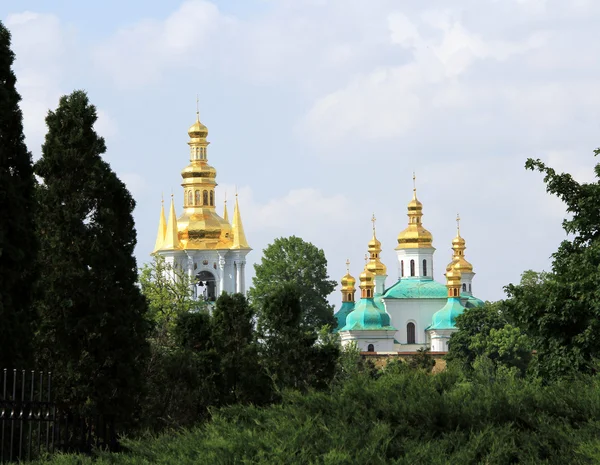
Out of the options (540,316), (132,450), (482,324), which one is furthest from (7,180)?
(482,324)

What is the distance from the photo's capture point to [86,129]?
20.5m

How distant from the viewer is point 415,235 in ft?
358

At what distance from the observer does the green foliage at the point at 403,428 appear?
961 cm

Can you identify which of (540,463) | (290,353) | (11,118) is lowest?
(540,463)

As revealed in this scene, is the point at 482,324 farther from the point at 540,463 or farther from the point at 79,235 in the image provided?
the point at 540,463

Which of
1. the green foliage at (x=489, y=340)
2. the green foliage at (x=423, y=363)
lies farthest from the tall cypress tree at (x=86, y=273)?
the green foliage at (x=489, y=340)

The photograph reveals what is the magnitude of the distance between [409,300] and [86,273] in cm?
8838

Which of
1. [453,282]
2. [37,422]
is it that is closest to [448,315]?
[453,282]

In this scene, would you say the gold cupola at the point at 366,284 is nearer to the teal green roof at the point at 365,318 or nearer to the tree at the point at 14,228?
the teal green roof at the point at 365,318

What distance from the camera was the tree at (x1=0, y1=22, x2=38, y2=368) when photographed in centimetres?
1566

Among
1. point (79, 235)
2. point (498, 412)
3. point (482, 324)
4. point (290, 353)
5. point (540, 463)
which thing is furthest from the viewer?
point (482, 324)

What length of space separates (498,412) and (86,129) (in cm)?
1160

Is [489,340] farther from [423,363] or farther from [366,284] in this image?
[423,363]

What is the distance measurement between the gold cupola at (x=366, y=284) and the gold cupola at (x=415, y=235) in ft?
26.5
